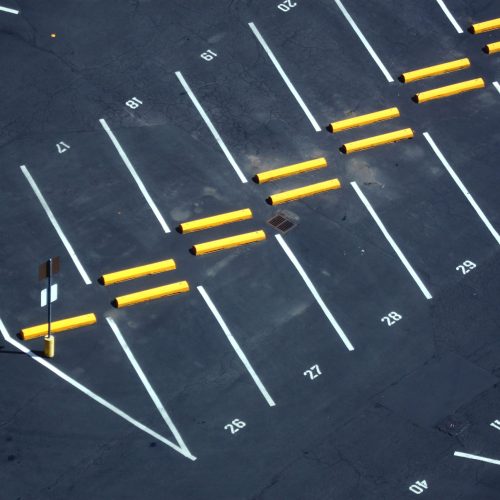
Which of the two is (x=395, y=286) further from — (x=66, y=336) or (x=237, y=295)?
(x=66, y=336)

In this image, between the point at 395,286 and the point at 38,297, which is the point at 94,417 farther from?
the point at 395,286

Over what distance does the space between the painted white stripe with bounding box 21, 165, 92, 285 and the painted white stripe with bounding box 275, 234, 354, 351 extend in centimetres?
501

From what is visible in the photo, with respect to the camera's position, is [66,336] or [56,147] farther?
[56,147]

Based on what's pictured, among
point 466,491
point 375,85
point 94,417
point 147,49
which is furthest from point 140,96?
point 466,491

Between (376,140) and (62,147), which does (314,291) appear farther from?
(62,147)

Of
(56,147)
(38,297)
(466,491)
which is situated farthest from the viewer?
(56,147)

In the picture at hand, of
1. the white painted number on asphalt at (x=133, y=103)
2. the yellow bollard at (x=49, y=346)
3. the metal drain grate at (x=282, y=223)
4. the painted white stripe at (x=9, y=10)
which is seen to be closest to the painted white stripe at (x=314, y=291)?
the metal drain grate at (x=282, y=223)

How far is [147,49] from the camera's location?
51750 millimetres

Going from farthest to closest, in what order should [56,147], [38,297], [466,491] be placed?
[56,147] → [38,297] → [466,491]

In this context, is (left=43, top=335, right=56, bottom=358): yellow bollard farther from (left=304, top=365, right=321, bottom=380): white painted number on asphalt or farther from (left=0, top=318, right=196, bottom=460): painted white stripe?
(left=304, top=365, right=321, bottom=380): white painted number on asphalt

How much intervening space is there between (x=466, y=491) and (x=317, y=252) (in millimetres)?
7732

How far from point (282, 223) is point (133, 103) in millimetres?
5677

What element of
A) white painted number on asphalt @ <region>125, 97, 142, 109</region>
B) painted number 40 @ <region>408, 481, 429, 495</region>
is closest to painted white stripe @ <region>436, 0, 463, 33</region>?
white painted number on asphalt @ <region>125, 97, 142, 109</region>

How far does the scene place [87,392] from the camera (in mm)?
43688
